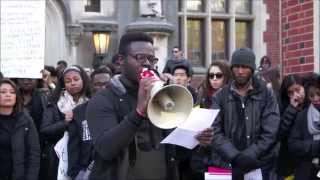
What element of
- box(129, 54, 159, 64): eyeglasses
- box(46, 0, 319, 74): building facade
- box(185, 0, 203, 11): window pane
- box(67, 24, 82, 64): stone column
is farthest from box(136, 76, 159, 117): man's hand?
box(185, 0, 203, 11): window pane

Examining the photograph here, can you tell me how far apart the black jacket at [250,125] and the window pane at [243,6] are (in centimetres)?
1122

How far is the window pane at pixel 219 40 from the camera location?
627 inches

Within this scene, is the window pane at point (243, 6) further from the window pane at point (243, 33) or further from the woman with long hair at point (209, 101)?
the woman with long hair at point (209, 101)

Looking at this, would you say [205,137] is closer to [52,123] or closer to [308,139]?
[308,139]

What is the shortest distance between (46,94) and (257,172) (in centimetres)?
285

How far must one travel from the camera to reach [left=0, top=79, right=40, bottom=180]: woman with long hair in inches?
237

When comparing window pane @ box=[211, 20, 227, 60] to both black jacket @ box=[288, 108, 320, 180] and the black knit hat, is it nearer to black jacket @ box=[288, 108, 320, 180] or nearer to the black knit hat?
black jacket @ box=[288, 108, 320, 180]

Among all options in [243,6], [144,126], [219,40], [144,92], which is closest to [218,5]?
[243,6]

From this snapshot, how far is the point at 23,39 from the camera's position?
697 cm

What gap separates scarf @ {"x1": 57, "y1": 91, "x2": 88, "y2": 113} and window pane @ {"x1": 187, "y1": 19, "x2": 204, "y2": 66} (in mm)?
9279

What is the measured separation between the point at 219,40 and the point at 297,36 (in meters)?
9.40

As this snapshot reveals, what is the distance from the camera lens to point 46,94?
7.11 meters

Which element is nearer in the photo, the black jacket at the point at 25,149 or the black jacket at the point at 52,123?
the black jacket at the point at 25,149

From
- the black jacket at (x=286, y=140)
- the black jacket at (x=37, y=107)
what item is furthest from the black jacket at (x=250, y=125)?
the black jacket at (x=37, y=107)
